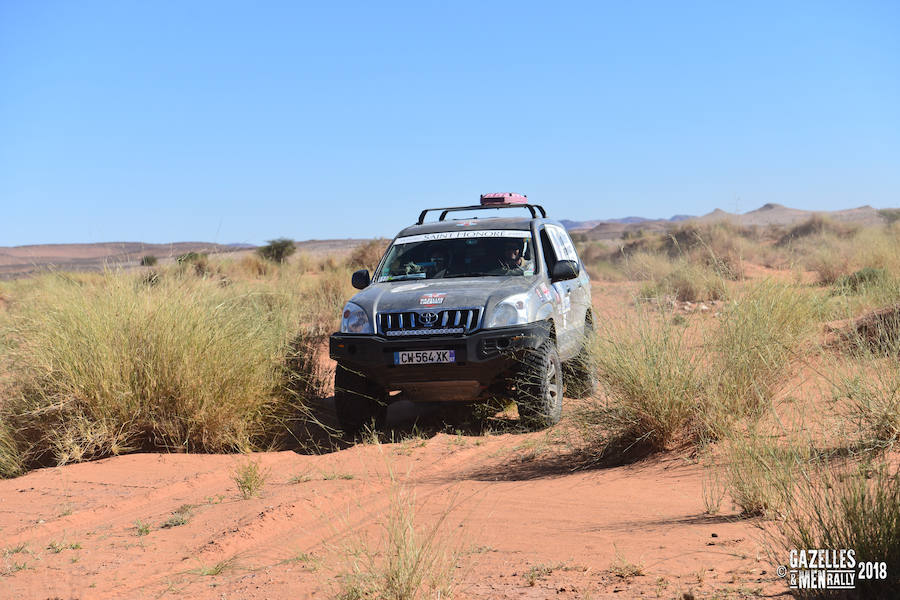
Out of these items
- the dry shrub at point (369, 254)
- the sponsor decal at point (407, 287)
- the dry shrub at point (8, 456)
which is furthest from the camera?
the dry shrub at point (369, 254)

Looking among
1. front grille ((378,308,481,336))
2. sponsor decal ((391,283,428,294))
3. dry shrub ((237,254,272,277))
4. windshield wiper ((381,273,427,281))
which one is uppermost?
dry shrub ((237,254,272,277))

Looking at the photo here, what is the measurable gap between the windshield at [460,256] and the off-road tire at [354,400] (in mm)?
1292

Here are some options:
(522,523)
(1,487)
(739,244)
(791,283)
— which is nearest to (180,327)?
(1,487)

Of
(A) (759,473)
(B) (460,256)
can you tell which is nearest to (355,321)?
(B) (460,256)

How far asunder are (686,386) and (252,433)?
4.00 m

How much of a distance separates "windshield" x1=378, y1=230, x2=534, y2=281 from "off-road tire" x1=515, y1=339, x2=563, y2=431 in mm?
1166

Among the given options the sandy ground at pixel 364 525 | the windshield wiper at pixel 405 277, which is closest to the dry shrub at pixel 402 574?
the sandy ground at pixel 364 525

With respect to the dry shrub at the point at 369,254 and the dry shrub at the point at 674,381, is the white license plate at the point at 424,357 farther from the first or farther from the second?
the dry shrub at the point at 369,254

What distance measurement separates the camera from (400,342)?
715 centimetres

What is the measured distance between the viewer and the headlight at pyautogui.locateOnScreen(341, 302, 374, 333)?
24.0 feet

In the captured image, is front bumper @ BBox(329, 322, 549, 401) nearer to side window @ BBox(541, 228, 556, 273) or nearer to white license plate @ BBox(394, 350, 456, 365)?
white license plate @ BBox(394, 350, 456, 365)

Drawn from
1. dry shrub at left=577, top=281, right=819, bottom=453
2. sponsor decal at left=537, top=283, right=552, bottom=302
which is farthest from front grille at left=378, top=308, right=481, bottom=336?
dry shrub at left=577, top=281, right=819, bottom=453

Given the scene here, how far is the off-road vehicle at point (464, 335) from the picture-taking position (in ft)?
23.3

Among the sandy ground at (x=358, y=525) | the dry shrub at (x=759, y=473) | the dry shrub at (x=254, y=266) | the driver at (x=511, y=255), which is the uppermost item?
the dry shrub at (x=254, y=266)
